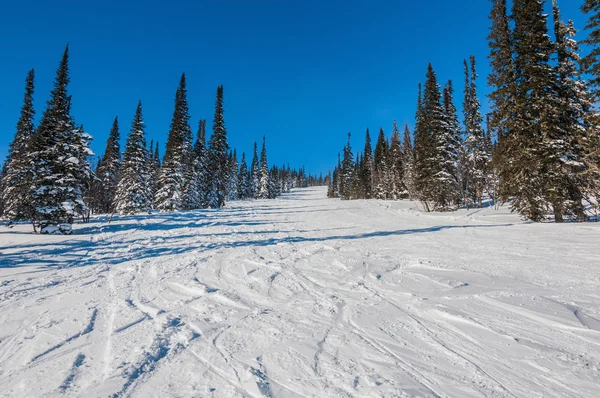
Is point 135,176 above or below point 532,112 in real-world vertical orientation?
below

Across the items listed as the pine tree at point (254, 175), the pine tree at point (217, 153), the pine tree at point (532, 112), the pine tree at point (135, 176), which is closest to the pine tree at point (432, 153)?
the pine tree at point (532, 112)

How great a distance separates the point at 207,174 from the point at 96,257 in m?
24.1

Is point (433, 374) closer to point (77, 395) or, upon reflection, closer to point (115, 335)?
point (77, 395)

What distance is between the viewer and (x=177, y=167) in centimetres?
2558

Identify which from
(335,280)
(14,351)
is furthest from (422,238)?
(14,351)

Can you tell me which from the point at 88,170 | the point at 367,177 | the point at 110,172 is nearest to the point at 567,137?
the point at 88,170

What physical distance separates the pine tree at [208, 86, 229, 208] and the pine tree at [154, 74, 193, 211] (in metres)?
3.69

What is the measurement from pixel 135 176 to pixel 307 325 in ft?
85.0

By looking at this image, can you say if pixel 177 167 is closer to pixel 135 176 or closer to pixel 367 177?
pixel 135 176

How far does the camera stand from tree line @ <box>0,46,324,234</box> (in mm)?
12414

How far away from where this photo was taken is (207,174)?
30875 millimetres

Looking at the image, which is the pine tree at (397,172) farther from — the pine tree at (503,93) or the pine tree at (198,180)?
the pine tree at (198,180)

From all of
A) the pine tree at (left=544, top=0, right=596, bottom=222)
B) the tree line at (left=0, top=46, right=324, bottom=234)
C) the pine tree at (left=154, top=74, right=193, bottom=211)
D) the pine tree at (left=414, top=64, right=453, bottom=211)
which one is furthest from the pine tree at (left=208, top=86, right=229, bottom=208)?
the pine tree at (left=544, top=0, right=596, bottom=222)

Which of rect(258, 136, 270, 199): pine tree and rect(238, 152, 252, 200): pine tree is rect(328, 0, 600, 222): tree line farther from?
rect(238, 152, 252, 200): pine tree
